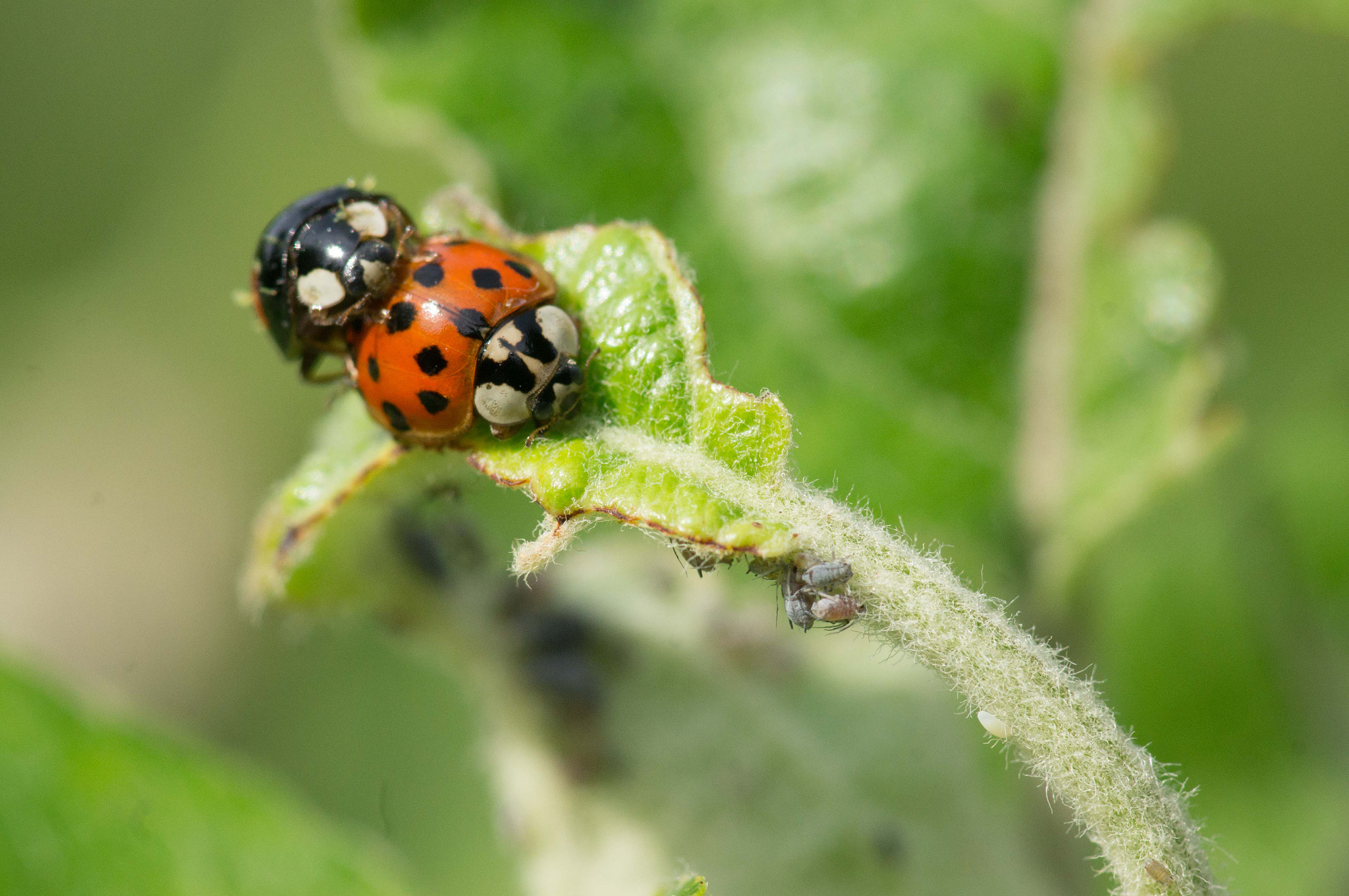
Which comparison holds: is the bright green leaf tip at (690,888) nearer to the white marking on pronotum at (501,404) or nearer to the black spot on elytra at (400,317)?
the white marking on pronotum at (501,404)

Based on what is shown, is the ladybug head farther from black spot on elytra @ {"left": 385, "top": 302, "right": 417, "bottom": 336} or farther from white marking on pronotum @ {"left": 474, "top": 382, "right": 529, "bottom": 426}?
white marking on pronotum @ {"left": 474, "top": 382, "right": 529, "bottom": 426}

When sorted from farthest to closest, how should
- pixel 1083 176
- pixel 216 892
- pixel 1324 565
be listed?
pixel 1324 565, pixel 1083 176, pixel 216 892

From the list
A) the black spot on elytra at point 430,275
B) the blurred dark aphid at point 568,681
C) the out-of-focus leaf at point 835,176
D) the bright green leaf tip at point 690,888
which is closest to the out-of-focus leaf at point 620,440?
the black spot on elytra at point 430,275

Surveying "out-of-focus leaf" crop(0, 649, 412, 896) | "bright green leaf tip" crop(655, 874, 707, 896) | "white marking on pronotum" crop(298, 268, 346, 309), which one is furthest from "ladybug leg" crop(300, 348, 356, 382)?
"bright green leaf tip" crop(655, 874, 707, 896)

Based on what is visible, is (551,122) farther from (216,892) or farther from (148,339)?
(148,339)

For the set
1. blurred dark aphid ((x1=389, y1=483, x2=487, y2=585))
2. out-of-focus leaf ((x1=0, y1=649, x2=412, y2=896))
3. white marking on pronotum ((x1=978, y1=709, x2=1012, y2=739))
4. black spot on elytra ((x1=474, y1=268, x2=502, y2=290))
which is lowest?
out-of-focus leaf ((x1=0, y1=649, x2=412, y2=896))

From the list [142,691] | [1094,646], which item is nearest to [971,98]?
[1094,646]

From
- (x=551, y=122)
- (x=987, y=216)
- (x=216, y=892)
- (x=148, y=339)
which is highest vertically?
(x=148, y=339)

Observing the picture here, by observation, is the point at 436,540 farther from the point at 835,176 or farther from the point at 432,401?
the point at 835,176
